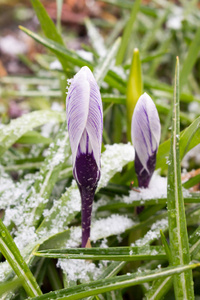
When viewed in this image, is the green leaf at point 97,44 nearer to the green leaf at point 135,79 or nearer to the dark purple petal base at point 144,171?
the green leaf at point 135,79

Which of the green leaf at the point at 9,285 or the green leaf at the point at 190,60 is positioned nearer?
the green leaf at the point at 9,285

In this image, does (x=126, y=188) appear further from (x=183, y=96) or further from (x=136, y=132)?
(x=183, y=96)

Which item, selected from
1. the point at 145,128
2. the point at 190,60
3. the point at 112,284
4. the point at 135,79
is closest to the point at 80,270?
the point at 112,284

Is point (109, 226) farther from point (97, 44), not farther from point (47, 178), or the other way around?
point (97, 44)

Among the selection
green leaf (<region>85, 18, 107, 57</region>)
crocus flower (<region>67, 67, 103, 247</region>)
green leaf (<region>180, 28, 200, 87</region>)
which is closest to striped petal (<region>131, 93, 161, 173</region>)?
crocus flower (<region>67, 67, 103, 247</region>)

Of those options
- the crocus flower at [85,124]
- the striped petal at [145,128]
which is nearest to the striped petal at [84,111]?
Result: the crocus flower at [85,124]
